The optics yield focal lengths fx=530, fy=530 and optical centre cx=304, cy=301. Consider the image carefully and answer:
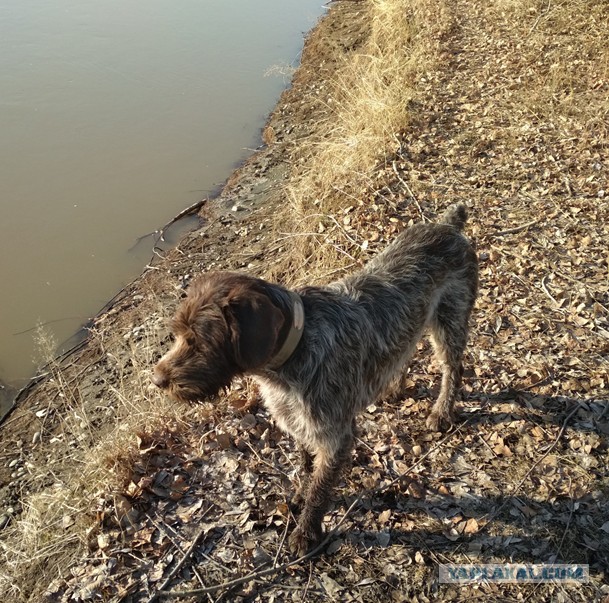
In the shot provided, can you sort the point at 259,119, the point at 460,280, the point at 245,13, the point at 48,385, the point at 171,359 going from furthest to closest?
the point at 245,13, the point at 259,119, the point at 48,385, the point at 460,280, the point at 171,359

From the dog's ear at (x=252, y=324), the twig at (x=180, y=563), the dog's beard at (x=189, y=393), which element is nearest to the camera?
the dog's ear at (x=252, y=324)

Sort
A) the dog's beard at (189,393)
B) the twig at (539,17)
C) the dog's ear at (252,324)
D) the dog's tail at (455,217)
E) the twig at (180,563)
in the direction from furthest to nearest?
the twig at (539,17) < the dog's tail at (455,217) < the twig at (180,563) < the dog's beard at (189,393) < the dog's ear at (252,324)

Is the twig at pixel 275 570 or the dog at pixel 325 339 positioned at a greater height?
the dog at pixel 325 339

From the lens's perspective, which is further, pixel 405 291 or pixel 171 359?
pixel 405 291

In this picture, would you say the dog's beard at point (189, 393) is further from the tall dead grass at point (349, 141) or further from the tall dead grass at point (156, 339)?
the tall dead grass at point (349, 141)

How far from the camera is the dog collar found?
3203 millimetres

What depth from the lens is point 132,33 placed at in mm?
15109

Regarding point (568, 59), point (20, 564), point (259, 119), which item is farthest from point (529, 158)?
point (20, 564)

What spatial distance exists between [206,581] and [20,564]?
1.47 m

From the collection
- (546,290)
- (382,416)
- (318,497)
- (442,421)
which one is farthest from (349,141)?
(318,497)

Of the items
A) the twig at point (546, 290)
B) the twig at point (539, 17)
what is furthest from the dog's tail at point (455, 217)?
the twig at point (539, 17)

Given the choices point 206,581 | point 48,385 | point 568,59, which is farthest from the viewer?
point 568,59

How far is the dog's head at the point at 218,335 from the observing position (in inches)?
116

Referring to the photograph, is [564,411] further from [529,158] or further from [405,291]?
[529,158]
